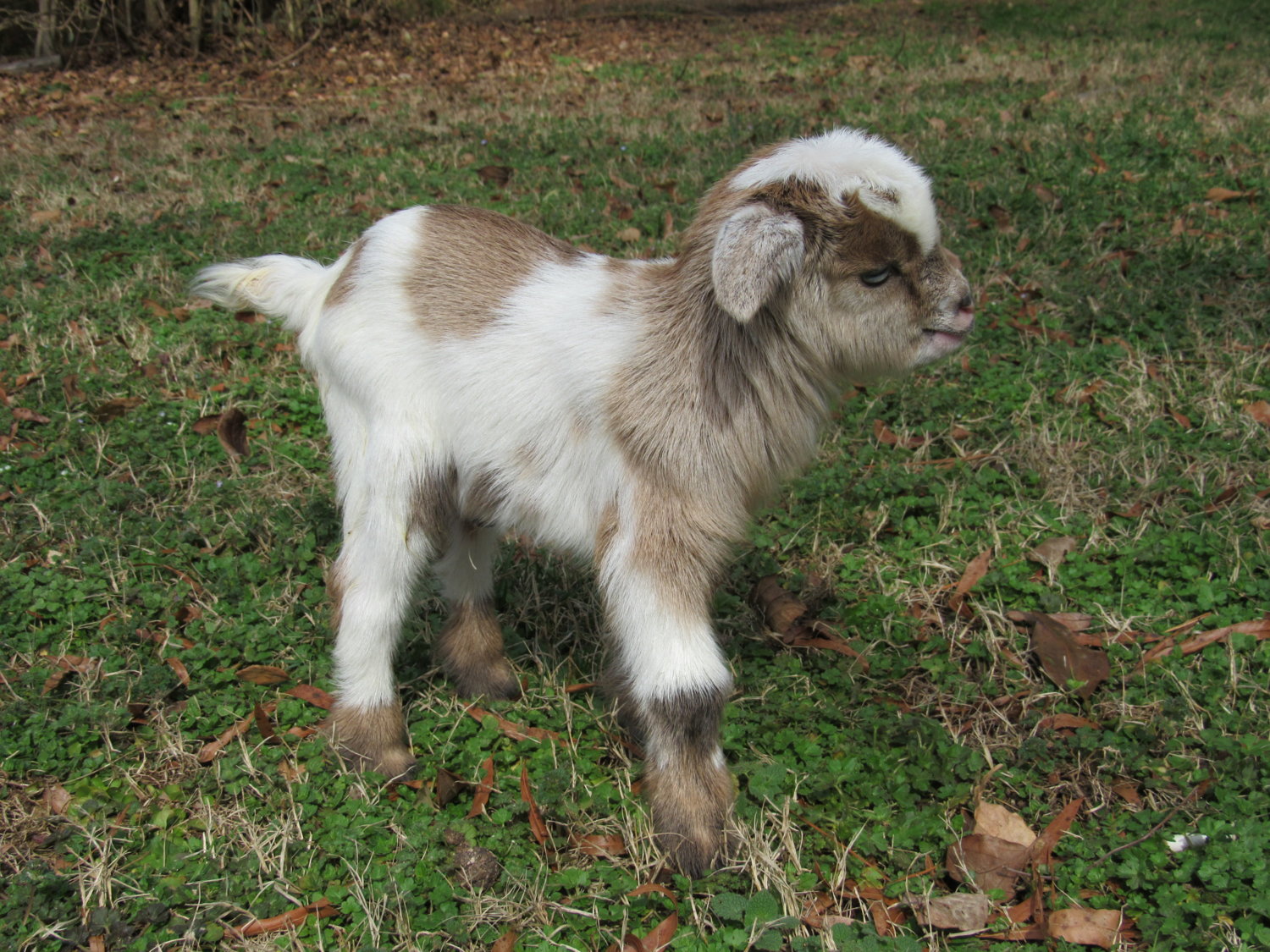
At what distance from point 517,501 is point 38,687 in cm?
170

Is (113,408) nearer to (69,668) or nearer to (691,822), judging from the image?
(69,668)

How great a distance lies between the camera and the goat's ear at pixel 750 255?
2584 millimetres

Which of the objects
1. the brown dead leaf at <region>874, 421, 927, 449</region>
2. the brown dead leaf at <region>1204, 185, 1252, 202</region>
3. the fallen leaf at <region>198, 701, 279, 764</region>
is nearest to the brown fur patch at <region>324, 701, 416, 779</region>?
the fallen leaf at <region>198, 701, 279, 764</region>

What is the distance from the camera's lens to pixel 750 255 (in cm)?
259

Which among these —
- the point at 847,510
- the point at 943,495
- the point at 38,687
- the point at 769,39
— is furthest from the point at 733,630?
the point at 769,39

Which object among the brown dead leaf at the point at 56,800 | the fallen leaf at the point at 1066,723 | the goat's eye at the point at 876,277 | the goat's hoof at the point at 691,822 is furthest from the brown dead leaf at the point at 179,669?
the fallen leaf at the point at 1066,723

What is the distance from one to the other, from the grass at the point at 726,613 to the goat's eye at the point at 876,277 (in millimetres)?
1372

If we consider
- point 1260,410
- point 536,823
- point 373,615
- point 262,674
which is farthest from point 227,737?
point 1260,410

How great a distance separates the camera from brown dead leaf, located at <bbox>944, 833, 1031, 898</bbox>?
2809 mm

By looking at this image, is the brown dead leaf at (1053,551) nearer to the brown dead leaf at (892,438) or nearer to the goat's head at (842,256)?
the brown dead leaf at (892,438)

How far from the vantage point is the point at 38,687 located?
337cm

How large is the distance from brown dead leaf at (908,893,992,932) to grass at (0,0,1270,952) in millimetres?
32

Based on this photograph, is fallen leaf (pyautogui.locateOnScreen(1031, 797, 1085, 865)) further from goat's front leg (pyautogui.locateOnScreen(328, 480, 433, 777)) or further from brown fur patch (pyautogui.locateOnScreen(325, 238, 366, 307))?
brown fur patch (pyautogui.locateOnScreen(325, 238, 366, 307))

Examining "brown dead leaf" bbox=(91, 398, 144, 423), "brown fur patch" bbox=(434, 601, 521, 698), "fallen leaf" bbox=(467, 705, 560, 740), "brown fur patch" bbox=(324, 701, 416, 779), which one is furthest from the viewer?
"brown dead leaf" bbox=(91, 398, 144, 423)
